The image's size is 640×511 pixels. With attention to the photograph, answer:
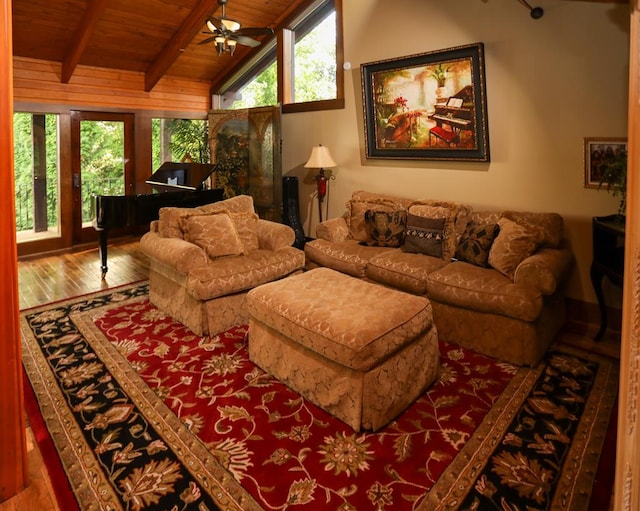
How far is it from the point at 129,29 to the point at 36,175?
231cm

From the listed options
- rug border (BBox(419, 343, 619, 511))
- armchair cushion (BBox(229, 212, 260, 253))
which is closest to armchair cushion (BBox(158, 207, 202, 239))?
armchair cushion (BBox(229, 212, 260, 253))

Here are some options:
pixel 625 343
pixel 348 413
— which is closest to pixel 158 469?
pixel 348 413

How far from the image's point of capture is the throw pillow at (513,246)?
326 cm

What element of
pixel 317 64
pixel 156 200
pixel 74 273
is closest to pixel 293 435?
pixel 156 200

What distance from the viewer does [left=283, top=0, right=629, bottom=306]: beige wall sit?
3412 millimetres

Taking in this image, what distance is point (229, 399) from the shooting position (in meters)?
2.65

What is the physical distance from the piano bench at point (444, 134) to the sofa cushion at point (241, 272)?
5.96 ft

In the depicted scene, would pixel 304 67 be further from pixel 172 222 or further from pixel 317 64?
pixel 172 222

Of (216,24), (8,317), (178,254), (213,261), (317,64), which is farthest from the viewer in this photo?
(317,64)

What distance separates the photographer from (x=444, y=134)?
4.42 metres

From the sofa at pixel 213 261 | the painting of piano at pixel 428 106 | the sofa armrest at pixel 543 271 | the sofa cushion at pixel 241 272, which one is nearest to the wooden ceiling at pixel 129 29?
the painting of piano at pixel 428 106

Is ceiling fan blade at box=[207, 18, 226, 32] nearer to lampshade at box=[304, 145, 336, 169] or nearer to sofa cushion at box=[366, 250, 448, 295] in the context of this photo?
lampshade at box=[304, 145, 336, 169]

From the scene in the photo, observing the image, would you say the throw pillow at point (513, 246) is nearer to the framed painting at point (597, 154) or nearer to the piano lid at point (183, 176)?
the framed painting at point (597, 154)

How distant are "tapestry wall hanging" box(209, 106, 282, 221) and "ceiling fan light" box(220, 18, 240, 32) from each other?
1.71m
